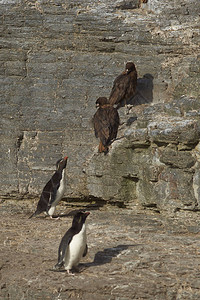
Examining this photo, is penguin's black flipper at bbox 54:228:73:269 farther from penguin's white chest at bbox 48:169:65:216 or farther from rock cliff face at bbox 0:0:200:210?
rock cliff face at bbox 0:0:200:210

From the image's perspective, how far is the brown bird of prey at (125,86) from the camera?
39.4 feet

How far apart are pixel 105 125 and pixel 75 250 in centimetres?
425

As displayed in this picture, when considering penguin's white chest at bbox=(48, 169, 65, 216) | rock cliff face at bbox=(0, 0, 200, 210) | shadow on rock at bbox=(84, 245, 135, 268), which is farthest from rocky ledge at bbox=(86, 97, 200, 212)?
shadow on rock at bbox=(84, 245, 135, 268)

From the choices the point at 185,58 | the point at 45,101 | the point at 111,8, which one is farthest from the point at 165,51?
the point at 45,101

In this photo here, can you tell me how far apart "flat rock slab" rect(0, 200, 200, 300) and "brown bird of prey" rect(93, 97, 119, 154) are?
4.80 feet

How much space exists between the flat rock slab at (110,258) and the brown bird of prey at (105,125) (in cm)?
146

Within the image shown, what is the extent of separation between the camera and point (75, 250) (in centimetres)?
724

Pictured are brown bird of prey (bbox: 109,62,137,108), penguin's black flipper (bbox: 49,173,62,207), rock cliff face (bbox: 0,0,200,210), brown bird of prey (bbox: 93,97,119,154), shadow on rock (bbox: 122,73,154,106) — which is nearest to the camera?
penguin's black flipper (bbox: 49,173,62,207)

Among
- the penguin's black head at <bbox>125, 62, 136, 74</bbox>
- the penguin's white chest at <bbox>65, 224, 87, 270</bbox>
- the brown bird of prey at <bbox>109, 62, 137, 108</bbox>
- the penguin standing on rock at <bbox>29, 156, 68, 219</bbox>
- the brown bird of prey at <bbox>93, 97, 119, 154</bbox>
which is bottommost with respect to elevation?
the penguin standing on rock at <bbox>29, 156, 68, 219</bbox>

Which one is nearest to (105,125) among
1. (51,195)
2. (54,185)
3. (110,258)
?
(54,185)

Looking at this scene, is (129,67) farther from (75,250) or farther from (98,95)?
(75,250)

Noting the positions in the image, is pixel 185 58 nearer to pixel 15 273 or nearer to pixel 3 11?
pixel 3 11

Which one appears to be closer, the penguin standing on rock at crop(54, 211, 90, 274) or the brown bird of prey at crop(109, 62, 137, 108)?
the penguin standing on rock at crop(54, 211, 90, 274)

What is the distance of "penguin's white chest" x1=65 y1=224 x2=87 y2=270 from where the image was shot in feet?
23.6
